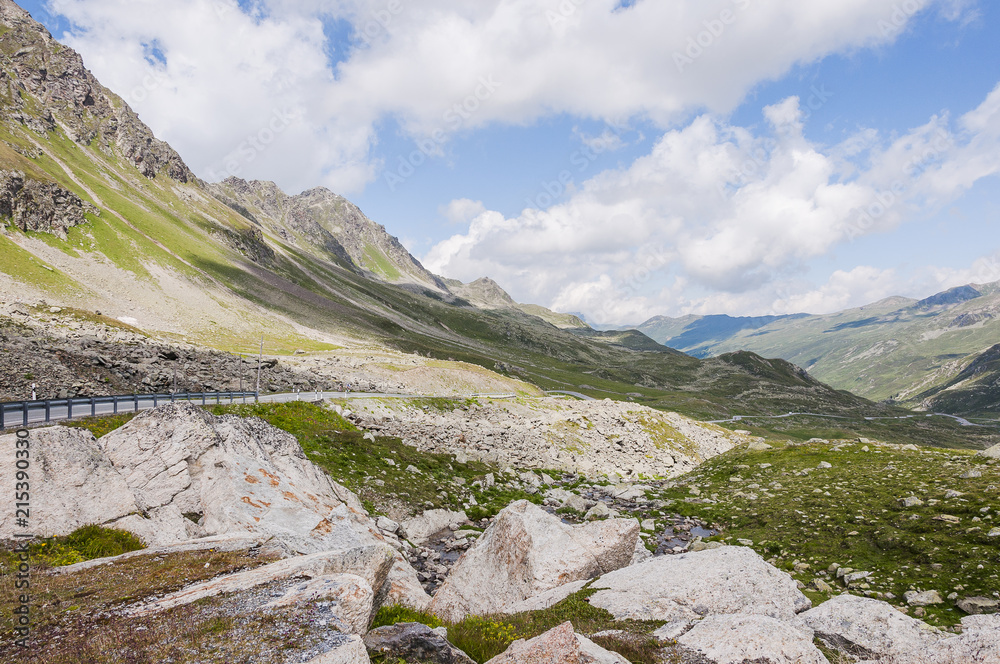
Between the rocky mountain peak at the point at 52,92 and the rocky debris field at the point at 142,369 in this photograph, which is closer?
the rocky debris field at the point at 142,369

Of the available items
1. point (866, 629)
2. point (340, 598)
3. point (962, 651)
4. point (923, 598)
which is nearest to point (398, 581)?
point (340, 598)

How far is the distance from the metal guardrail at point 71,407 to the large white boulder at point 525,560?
55.5ft

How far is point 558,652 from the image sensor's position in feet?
28.2

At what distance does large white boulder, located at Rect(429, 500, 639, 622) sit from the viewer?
16047 mm

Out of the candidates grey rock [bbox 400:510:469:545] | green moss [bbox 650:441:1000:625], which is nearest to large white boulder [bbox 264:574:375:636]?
green moss [bbox 650:441:1000:625]

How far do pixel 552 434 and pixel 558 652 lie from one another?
137 feet

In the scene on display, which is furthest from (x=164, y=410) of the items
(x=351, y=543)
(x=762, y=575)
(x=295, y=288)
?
(x=295, y=288)

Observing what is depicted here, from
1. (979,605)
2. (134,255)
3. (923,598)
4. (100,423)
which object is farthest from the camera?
(134,255)

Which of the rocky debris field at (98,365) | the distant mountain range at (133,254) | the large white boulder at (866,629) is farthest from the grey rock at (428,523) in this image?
the distant mountain range at (133,254)

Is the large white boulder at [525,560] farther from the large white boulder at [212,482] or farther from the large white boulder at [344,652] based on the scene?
the large white boulder at [344,652]

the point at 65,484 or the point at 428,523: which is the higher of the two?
the point at 65,484

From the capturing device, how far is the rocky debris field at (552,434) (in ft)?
135

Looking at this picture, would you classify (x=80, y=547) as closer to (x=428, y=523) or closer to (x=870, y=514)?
(x=428, y=523)

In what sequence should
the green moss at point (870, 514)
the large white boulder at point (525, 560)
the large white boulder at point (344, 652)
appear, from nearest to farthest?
the large white boulder at point (344, 652) < the green moss at point (870, 514) < the large white boulder at point (525, 560)
